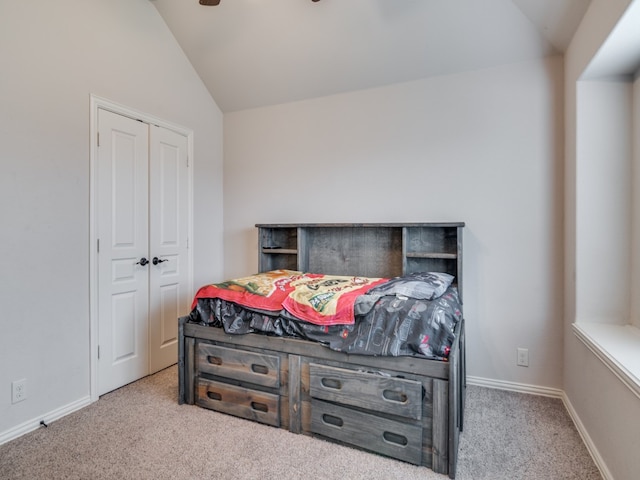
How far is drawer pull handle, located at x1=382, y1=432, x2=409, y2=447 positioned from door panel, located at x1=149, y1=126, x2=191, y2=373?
2051 millimetres

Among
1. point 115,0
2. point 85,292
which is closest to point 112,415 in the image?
point 85,292

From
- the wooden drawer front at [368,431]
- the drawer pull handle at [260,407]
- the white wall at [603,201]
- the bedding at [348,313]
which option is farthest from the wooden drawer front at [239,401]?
the white wall at [603,201]

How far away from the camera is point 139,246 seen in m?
2.70

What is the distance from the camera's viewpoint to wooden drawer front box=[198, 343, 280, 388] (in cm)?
198

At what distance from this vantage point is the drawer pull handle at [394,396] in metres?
1.67

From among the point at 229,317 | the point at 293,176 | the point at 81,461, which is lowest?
the point at 81,461

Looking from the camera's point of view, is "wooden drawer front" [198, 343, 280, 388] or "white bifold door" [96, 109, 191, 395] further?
"white bifold door" [96, 109, 191, 395]

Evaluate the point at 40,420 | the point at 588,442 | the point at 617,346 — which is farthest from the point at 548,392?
→ the point at 40,420

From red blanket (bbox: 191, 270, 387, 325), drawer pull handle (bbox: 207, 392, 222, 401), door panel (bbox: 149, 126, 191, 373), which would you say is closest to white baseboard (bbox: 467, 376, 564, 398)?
red blanket (bbox: 191, 270, 387, 325)

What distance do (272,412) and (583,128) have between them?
2.52 meters

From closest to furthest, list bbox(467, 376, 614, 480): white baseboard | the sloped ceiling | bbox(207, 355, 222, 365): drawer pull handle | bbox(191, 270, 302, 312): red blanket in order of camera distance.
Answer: bbox(467, 376, 614, 480): white baseboard
bbox(191, 270, 302, 312): red blanket
bbox(207, 355, 222, 365): drawer pull handle
the sloped ceiling

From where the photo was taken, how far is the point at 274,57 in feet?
9.69

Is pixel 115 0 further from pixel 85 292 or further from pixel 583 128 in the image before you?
pixel 583 128

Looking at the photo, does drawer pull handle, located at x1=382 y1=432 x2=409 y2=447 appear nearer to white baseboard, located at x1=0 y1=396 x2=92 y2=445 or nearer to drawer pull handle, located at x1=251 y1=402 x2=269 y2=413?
drawer pull handle, located at x1=251 y1=402 x2=269 y2=413
